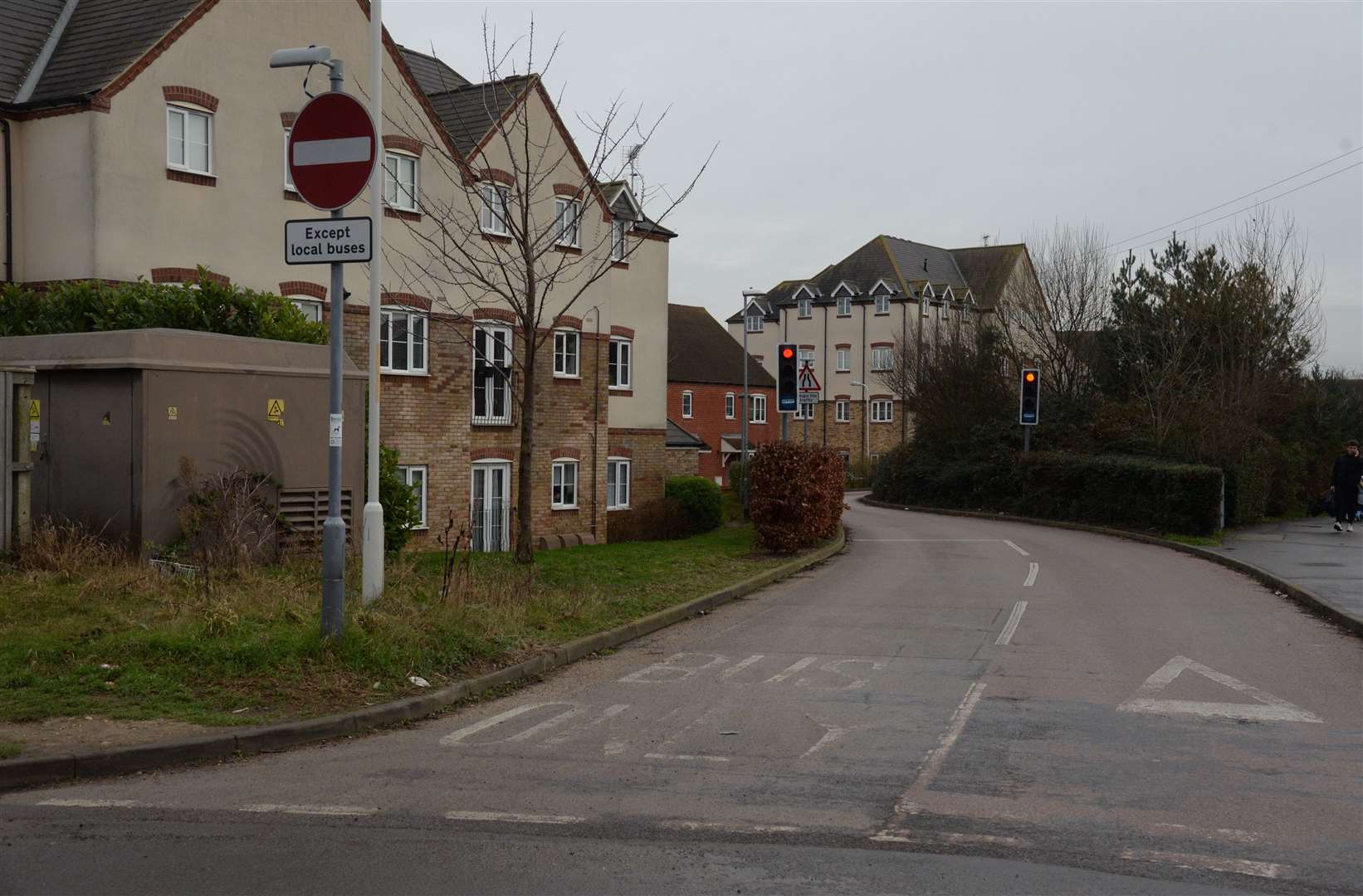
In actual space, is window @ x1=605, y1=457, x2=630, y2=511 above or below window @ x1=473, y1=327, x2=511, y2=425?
below

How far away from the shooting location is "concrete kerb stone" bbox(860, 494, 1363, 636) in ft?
45.5

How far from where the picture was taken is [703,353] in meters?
66.2

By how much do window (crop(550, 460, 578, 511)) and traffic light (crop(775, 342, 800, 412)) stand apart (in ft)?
24.8

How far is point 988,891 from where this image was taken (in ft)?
16.4

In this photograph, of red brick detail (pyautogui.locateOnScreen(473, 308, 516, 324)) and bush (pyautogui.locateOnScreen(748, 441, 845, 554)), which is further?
red brick detail (pyautogui.locateOnScreen(473, 308, 516, 324))

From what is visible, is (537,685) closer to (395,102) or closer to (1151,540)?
(395,102)

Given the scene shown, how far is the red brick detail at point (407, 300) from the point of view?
23922 millimetres

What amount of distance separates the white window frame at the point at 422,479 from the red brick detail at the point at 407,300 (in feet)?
10.6

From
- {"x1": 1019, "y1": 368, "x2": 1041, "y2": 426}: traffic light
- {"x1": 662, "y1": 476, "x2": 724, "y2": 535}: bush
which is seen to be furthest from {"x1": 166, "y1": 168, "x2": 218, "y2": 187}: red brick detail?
{"x1": 1019, "y1": 368, "x2": 1041, "y2": 426}: traffic light

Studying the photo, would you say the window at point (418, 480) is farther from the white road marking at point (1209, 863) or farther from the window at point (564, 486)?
the white road marking at point (1209, 863)

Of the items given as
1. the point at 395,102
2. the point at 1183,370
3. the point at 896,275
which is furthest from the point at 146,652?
the point at 896,275

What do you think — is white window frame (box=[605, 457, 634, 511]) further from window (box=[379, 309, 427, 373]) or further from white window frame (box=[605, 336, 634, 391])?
window (box=[379, 309, 427, 373])

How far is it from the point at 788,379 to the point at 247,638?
48.2 feet

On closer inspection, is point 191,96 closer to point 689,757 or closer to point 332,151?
point 332,151
